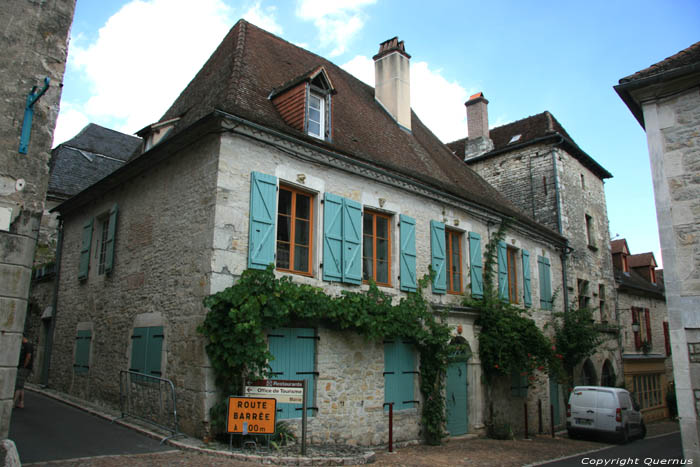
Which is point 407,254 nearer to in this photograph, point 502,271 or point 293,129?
point 293,129

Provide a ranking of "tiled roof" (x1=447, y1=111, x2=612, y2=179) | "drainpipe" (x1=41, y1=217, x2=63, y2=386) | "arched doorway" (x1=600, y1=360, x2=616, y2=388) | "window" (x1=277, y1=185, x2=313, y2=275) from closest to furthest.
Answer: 1. "window" (x1=277, y1=185, x2=313, y2=275)
2. "drainpipe" (x1=41, y1=217, x2=63, y2=386)
3. "tiled roof" (x1=447, y1=111, x2=612, y2=179)
4. "arched doorway" (x1=600, y1=360, x2=616, y2=388)

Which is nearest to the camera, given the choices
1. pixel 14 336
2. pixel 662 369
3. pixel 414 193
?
pixel 14 336

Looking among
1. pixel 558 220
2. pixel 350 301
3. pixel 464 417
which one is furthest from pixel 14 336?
pixel 558 220

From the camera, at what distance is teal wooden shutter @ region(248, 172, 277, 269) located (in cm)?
822

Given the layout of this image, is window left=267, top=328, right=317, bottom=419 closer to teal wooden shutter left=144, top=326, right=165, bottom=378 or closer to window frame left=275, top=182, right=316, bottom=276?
window frame left=275, top=182, right=316, bottom=276

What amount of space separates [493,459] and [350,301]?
3693 mm

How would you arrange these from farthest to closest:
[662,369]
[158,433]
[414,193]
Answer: [662,369] < [414,193] < [158,433]

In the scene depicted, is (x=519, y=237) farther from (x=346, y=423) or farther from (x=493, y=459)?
(x=346, y=423)

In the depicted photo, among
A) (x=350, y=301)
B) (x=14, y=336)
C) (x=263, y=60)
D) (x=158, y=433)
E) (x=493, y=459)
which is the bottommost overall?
(x=493, y=459)

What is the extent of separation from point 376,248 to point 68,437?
5.85 meters

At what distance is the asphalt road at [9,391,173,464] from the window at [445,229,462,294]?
696cm

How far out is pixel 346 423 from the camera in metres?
8.94

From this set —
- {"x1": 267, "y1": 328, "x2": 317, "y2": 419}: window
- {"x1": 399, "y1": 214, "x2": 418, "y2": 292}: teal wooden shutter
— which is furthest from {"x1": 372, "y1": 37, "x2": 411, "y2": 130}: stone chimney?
{"x1": 267, "y1": 328, "x2": 317, "y2": 419}: window

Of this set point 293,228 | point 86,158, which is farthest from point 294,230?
point 86,158
